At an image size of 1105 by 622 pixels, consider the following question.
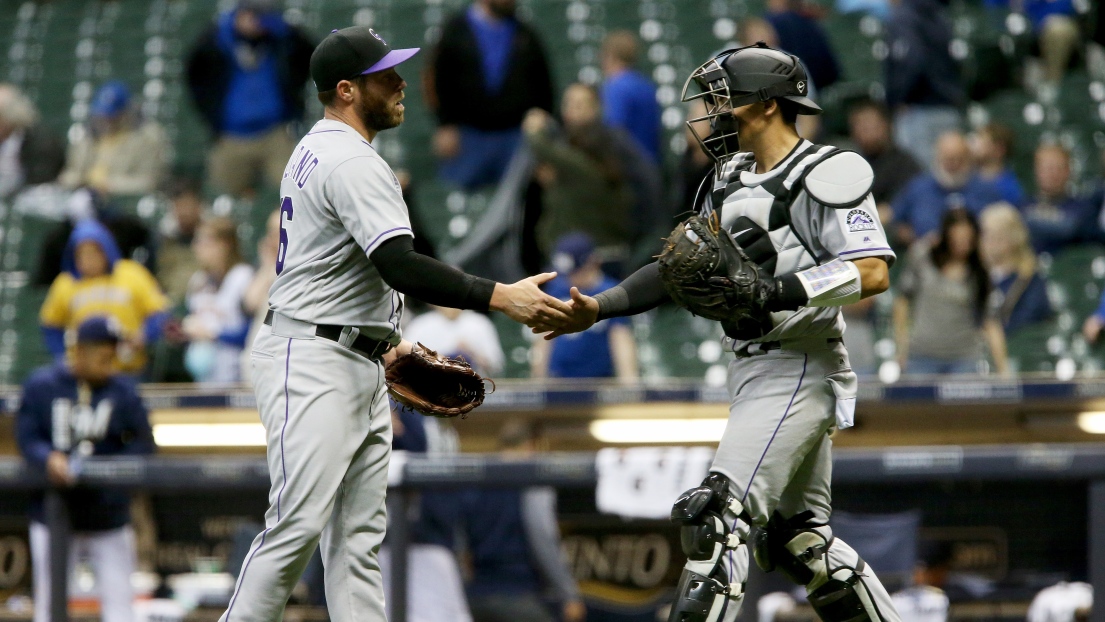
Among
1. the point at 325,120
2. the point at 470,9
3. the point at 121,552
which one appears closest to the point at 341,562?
the point at 325,120

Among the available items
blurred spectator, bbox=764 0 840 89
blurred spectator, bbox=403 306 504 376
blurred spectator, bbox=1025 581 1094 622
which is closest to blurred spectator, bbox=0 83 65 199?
blurred spectator, bbox=403 306 504 376

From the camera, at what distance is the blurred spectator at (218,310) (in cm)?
769

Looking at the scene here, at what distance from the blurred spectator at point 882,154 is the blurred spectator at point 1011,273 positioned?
0.76 metres

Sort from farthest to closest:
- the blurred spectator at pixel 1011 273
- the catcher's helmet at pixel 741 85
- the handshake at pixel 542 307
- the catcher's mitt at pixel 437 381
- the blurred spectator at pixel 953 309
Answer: the blurred spectator at pixel 1011 273, the blurred spectator at pixel 953 309, the catcher's mitt at pixel 437 381, the catcher's helmet at pixel 741 85, the handshake at pixel 542 307

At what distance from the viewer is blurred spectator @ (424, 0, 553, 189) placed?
347 inches

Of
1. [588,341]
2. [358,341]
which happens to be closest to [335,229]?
[358,341]

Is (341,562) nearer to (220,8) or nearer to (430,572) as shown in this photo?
(430,572)

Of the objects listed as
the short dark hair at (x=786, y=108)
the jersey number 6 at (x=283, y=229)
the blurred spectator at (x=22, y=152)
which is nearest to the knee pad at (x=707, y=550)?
the short dark hair at (x=786, y=108)

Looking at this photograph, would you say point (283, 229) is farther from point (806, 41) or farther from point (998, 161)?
point (806, 41)

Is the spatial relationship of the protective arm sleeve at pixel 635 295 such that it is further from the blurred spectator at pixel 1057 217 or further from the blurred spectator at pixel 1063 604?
the blurred spectator at pixel 1057 217

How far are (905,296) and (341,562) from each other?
4.45 m

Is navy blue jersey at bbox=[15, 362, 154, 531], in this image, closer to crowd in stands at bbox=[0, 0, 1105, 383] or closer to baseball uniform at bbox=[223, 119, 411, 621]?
crowd in stands at bbox=[0, 0, 1105, 383]

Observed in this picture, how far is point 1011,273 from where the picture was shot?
7.32m

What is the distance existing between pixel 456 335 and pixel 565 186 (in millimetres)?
1363
